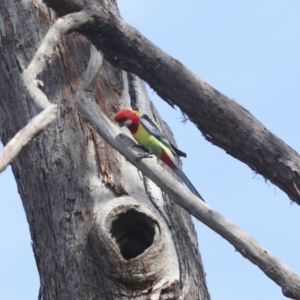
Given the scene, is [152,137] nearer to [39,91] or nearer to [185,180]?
[185,180]

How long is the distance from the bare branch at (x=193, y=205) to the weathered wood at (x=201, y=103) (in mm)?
138

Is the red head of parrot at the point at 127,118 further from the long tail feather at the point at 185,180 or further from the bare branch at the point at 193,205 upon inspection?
the bare branch at the point at 193,205

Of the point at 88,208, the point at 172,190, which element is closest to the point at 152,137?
the point at 88,208

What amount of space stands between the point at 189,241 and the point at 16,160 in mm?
982

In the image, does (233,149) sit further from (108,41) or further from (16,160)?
(16,160)

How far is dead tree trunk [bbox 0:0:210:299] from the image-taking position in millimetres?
3889

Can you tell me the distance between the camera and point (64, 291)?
3963mm

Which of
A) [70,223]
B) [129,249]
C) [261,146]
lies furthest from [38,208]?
[261,146]

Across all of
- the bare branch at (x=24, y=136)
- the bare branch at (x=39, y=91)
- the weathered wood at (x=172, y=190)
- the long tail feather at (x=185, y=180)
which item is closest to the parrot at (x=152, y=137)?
the long tail feather at (x=185, y=180)

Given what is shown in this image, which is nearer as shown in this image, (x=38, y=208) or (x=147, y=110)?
(x=38, y=208)

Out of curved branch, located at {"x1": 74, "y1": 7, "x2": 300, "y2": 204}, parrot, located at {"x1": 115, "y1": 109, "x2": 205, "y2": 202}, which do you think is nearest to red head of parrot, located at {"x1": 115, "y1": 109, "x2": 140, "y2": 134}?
parrot, located at {"x1": 115, "y1": 109, "x2": 205, "y2": 202}

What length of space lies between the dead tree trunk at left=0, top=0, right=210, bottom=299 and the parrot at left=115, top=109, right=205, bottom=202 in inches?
3.8

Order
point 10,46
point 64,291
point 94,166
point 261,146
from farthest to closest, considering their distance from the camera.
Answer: point 10,46 < point 94,166 < point 64,291 < point 261,146

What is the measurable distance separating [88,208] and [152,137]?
112 cm
